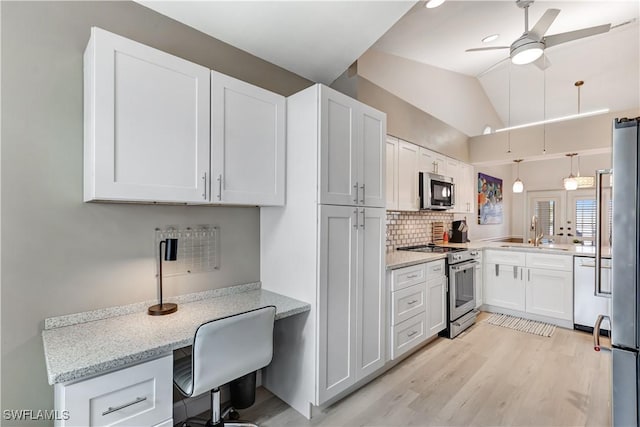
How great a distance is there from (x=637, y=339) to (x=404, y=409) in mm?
1378

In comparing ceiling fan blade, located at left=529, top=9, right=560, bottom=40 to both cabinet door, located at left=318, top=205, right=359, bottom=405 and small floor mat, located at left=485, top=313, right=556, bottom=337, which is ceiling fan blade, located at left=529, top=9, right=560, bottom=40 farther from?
small floor mat, located at left=485, top=313, right=556, bottom=337

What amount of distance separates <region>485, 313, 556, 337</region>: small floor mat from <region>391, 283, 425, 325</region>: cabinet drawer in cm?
156

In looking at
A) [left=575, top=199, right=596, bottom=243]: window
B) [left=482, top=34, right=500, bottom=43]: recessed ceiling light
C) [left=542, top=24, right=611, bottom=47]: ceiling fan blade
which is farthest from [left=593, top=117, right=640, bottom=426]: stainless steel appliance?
[left=575, top=199, right=596, bottom=243]: window

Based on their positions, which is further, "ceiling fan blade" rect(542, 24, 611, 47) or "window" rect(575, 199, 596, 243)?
"window" rect(575, 199, 596, 243)

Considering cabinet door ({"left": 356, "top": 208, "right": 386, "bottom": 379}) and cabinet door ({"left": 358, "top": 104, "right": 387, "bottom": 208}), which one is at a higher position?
cabinet door ({"left": 358, "top": 104, "right": 387, "bottom": 208})

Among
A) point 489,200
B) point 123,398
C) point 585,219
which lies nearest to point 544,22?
point 489,200

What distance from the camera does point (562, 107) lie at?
19.1 feet

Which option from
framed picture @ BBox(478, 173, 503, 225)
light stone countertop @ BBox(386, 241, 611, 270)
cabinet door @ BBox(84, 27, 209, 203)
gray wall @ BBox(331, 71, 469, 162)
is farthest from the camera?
framed picture @ BBox(478, 173, 503, 225)

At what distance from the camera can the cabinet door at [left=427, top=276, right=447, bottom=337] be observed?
10.1 ft

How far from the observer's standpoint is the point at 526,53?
2.93m

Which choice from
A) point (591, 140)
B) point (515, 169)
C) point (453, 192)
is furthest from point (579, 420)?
point (515, 169)

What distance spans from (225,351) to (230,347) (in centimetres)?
3

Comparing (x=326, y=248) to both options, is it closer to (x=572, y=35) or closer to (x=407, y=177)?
(x=407, y=177)

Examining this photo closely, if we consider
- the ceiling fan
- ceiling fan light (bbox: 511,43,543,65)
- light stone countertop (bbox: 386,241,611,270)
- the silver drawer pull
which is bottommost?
the silver drawer pull
